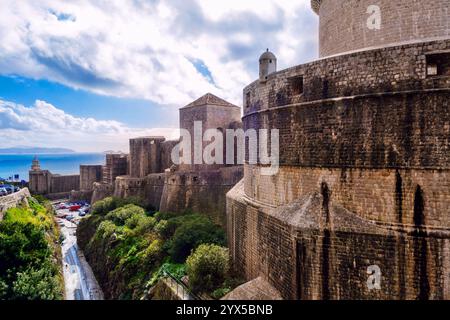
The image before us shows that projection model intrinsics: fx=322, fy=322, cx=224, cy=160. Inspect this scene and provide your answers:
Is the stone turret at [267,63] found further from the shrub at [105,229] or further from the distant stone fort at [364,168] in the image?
the shrub at [105,229]

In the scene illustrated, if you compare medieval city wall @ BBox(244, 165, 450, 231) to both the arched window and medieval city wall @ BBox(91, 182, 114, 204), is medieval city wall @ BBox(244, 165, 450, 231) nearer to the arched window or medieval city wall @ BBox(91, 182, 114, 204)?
the arched window

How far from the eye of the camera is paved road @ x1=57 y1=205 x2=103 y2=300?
17156 millimetres

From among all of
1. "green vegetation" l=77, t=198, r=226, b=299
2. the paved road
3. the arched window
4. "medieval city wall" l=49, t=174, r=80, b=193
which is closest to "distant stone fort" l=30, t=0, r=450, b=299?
the arched window

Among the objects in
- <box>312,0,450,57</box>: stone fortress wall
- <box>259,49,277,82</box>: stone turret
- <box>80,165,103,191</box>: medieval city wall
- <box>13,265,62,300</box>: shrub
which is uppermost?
<box>312,0,450,57</box>: stone fortress wall

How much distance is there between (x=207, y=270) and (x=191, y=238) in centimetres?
402

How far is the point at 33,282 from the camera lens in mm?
12586

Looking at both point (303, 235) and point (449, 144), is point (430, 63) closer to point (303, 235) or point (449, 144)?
point (449, 144)

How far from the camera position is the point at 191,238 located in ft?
48.1

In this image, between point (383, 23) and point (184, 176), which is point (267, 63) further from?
point (184, 176)

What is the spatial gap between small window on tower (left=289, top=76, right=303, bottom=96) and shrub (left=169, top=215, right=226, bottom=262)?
8104mm

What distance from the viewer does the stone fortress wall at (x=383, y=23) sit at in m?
8.80

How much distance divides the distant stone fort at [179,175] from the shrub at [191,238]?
329 cm
